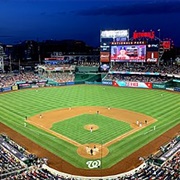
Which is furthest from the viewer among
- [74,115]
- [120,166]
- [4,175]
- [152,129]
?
[74,115]

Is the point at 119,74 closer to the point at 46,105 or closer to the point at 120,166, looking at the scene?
the point at 46,105

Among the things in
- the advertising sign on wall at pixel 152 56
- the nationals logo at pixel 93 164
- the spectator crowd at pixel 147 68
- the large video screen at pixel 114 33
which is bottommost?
the nationals logo at pixel 93 164

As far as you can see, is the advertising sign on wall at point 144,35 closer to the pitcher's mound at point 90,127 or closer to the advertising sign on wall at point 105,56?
the advertising sign on wall at point 105,56

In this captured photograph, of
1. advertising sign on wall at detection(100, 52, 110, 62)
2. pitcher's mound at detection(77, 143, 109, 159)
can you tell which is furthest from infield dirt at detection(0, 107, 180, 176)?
advertising sign on wall at detection(100, 52, 110, 62)

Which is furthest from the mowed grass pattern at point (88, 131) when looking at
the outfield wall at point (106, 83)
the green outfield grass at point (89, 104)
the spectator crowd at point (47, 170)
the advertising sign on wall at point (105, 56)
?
the advertising sign on wall at point (105, 56)

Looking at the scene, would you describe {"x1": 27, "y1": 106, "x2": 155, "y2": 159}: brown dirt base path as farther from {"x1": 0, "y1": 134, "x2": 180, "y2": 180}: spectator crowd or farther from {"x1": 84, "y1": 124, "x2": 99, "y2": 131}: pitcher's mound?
{"x1": 0, "y1": 134, "x2": 180, "y2": 180}: spectator crowd

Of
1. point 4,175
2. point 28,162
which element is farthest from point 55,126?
point 4,175
